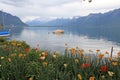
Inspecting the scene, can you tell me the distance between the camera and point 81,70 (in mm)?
7328

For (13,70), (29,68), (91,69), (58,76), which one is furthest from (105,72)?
(13,70)

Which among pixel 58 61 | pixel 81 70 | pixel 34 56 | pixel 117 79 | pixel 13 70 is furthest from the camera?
pixel 34 56

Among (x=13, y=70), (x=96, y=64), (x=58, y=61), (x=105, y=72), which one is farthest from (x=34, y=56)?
(x=105, y=72)

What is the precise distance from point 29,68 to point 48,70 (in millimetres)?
874

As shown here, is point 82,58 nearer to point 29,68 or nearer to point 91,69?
point 91,69

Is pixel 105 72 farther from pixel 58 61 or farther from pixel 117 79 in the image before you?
pixel 58 61

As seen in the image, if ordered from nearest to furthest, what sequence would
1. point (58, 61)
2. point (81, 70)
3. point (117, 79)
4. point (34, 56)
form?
point (117, 79), point (81, 70), point (58, 61), point (34, 56)

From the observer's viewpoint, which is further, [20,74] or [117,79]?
[20,74]

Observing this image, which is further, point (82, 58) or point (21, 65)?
point (82, 58)

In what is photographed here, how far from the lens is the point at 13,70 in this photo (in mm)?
7879

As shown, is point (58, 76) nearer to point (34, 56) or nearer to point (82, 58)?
point (82, 58)

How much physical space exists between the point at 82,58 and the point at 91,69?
51.0 inches

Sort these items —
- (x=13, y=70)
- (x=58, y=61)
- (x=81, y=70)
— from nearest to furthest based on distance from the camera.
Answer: (x=81, y=70) < (x=13, y=70) < (x=58, y=61)

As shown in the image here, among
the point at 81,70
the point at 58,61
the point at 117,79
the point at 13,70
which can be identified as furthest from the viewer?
the point at 58,61
